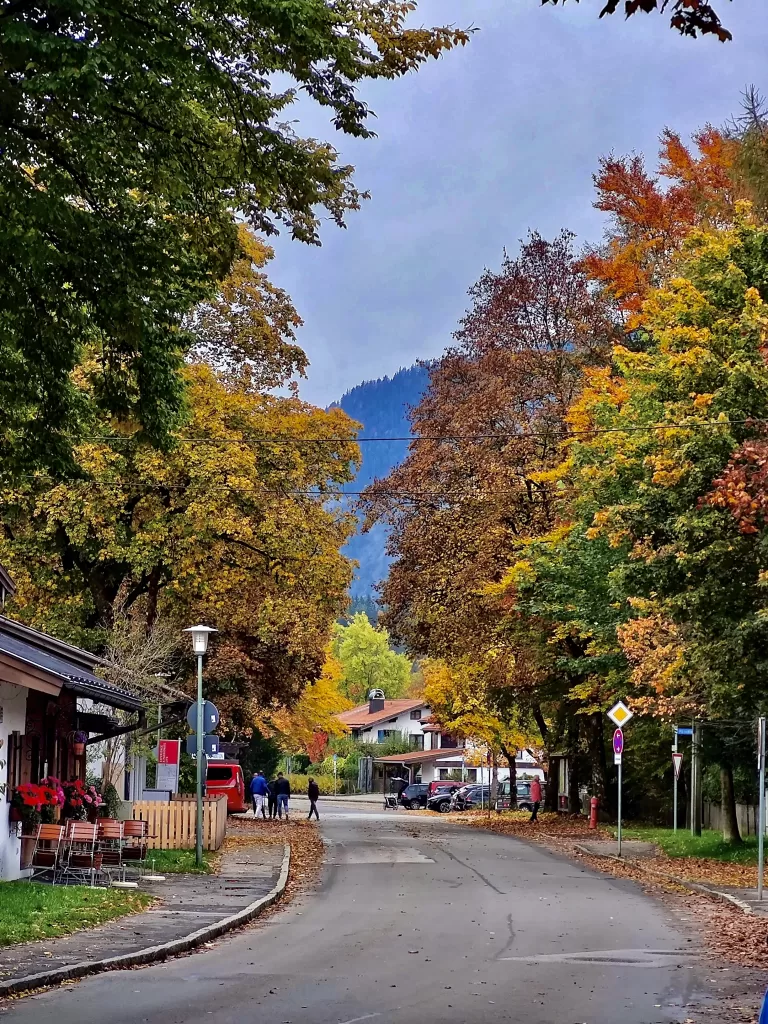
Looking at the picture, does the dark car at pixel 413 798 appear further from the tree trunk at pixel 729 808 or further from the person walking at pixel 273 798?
the tree trunk at pixel 729 808

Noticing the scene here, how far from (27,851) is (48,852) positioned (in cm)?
117

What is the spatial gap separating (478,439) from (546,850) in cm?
1309

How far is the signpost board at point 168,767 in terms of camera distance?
1331 inches

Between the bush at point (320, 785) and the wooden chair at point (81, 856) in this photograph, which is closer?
the wooden chair at point (81, 856)

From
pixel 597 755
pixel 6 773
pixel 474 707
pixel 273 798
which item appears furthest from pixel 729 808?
pixel 474 707

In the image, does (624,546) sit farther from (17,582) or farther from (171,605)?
(17,582)

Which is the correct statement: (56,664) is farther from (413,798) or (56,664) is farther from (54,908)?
(413,798)

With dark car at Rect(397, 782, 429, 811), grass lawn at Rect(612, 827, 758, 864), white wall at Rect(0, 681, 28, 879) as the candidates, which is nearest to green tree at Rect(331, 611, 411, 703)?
dark car at Rect(397, 782, 429, 811)

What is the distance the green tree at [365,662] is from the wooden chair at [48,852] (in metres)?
125

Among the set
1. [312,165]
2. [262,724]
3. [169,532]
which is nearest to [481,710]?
[262,724]

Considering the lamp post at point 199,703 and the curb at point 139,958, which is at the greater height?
the lamp post at point 199,703

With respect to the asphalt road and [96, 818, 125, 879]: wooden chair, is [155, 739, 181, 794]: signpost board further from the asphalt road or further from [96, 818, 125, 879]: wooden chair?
[96, 818, 125, 879]: wooden chair

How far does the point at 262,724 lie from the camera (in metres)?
55.0

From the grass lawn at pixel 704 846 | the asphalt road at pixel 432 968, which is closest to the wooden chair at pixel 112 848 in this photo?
the asphalt road at pixel 432 968
